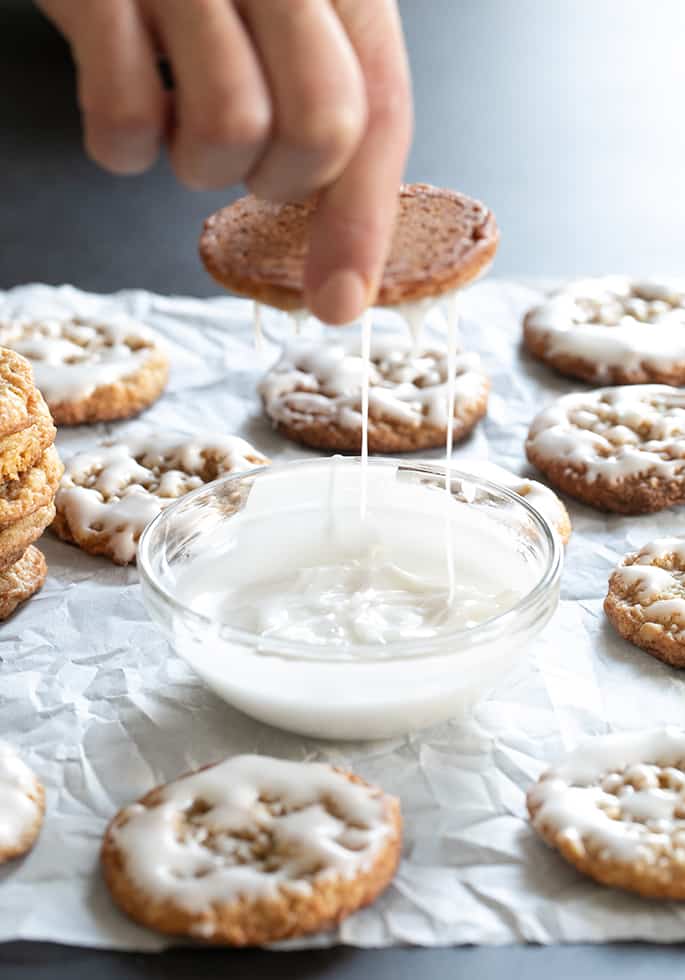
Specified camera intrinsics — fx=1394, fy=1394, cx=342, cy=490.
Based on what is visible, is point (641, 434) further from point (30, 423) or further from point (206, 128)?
point (206, 128)

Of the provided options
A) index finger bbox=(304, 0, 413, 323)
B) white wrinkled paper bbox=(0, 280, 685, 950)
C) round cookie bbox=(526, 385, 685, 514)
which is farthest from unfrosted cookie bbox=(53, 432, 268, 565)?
index finger bbox=(304, 0, 413, 323)

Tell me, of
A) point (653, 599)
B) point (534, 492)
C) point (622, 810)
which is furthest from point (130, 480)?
point (622, 810)

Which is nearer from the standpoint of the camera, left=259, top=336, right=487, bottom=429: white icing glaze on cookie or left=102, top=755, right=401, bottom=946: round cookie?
left=102, top=755, right=401, bottom=946: round cookie

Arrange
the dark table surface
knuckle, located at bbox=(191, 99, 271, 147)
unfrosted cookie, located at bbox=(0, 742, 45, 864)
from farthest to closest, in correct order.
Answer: the dark table surface, unfrosted cookie, located at bbox=(0, 742, 45, 864), knuckle, located at bbox=(191, 99, 271, 147)

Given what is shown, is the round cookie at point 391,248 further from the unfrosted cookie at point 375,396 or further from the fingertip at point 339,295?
the unfrosted cookie at point 375,396

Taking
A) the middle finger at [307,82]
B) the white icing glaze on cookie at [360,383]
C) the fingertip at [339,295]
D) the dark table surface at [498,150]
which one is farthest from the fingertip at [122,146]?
the dark table surface at [498,150]

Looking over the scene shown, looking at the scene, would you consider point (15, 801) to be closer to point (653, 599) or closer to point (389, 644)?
point (389, 644)

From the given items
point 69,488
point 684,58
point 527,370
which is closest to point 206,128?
point 69,488

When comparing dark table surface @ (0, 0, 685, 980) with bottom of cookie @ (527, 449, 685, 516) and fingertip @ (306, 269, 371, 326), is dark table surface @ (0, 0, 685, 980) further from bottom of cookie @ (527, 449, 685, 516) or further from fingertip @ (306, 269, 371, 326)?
fingertip @ (306, 269, 371, 326)
